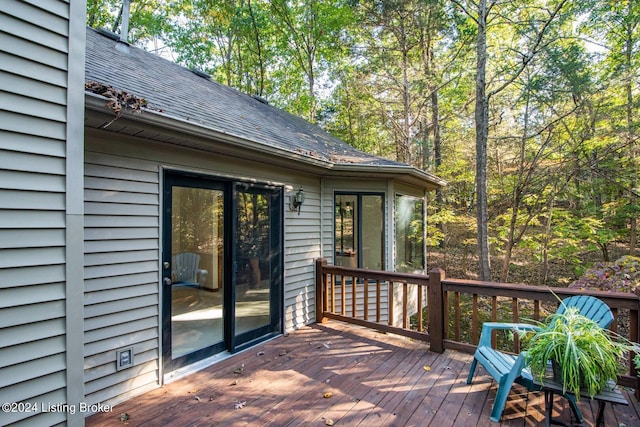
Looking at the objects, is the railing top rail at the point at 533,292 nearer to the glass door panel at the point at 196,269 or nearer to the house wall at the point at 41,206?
the glass door panel at the point at 196,269

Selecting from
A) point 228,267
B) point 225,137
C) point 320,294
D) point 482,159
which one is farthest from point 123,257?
point 482,159

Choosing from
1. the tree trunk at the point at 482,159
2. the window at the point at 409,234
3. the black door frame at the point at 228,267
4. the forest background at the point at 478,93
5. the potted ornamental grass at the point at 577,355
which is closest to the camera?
the potted ornamental grass at the point at 577,355

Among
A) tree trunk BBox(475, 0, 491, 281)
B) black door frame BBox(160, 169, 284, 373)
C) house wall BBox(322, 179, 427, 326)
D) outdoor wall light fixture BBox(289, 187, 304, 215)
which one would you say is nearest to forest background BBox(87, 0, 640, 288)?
tree trunk BBox(475, 0, 491, 281)

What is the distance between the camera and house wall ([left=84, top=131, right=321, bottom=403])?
2443 mm

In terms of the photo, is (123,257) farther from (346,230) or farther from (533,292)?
(533,292)

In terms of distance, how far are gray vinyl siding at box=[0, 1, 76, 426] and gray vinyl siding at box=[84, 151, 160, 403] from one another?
1.01 meters

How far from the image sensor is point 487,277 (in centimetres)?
696

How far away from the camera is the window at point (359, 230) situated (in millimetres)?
5230

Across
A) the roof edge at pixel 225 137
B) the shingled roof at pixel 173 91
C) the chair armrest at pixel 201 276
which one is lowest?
the chair armrest at pixel 201 276

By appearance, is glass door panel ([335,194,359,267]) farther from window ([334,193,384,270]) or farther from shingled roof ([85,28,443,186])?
shingled roof ([85,28,443,186])

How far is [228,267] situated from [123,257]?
3.57ft

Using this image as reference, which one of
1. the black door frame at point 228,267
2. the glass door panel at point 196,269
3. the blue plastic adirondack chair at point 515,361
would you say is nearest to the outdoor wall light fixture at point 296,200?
the black door frame at point 228,267

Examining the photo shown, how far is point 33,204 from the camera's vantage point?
57.9 inches

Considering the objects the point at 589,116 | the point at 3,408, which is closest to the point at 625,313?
the point at 589,116
